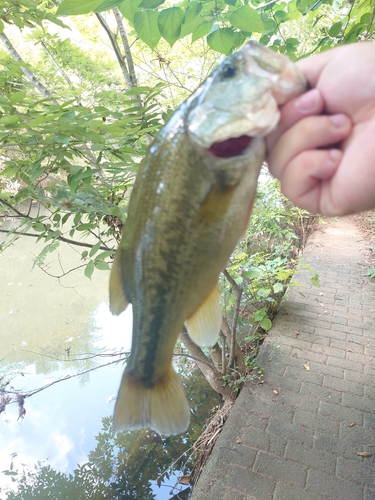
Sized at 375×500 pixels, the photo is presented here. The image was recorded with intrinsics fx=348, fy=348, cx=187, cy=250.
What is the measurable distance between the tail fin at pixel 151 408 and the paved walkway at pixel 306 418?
2043 mm

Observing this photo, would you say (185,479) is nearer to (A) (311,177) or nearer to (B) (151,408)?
(B) (151,408)

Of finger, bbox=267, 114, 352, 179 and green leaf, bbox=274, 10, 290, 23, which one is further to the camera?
green leaf, bbox=274, 10, 290, 23

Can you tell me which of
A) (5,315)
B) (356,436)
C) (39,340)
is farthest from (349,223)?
(5,315)

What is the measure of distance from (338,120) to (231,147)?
1.01ft

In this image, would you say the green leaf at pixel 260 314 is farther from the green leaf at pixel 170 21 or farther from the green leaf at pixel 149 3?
the green leaf at pixel 149 3

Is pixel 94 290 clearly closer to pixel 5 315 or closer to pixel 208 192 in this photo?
pixel 5 315

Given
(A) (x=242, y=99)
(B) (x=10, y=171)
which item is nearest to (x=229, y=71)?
(A) (x=242, y=99)

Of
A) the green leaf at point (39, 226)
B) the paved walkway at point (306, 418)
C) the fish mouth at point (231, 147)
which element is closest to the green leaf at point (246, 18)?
the fish mouth at point (231, 147)

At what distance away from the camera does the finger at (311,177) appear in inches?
40.6

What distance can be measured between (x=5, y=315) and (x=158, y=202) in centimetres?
801

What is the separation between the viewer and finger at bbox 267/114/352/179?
3.20 ft

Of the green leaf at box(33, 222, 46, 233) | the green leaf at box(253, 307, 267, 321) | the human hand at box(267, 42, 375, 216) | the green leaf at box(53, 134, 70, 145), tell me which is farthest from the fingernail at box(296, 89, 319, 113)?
the green leaf at box(253, 307, 267, 321)

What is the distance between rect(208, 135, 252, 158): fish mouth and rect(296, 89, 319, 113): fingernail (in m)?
0.17

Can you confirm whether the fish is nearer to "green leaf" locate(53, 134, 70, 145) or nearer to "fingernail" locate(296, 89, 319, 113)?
"fingernail" locate(296, 89, 319, 113)
